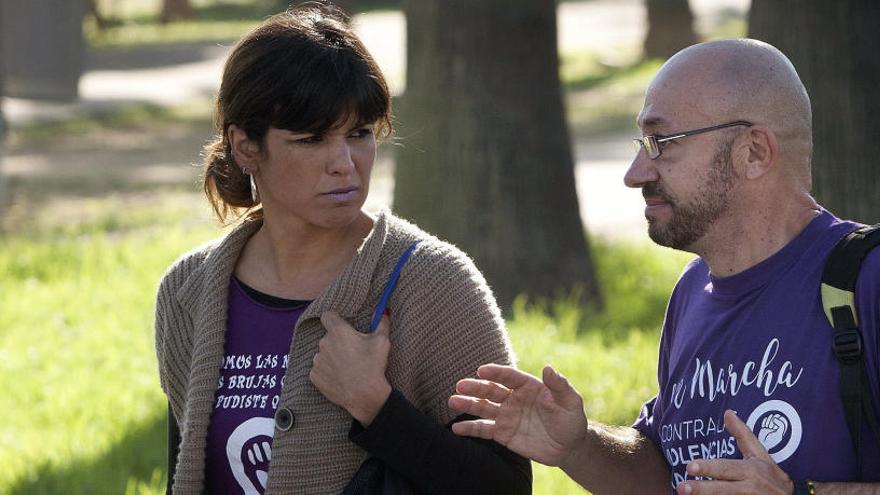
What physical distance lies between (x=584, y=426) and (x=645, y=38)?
2026cm

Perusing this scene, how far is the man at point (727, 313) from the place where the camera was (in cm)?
276

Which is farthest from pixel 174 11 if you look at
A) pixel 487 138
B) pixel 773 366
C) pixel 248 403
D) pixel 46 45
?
pixel 773 366

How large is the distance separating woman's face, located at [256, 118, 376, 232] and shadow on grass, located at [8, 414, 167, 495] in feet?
8.24

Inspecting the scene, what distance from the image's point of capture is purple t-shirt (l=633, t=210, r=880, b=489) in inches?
108

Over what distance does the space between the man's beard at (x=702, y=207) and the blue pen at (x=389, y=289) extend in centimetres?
56

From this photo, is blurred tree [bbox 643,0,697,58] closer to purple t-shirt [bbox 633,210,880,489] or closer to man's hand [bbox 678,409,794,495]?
purple t-shirt [bbox 633,210,880,489]

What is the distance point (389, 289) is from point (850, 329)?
100 centimetres

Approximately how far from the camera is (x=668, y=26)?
22406 millimetres

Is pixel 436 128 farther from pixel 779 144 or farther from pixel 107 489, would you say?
pixel 779 144

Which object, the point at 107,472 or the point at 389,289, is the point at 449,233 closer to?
the point at 107,472

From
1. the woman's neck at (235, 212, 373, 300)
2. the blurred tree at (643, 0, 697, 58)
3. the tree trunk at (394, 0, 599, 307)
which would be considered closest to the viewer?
the woman's neck at (235, 212, 373, 300)

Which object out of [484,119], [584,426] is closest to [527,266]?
[484,119]

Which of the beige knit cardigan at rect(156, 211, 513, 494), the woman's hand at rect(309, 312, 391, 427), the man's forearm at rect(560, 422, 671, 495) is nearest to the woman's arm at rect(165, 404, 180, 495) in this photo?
the beige knit cardigan at rect(156, 211, 513, 494)

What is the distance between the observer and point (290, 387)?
320 centimetres
